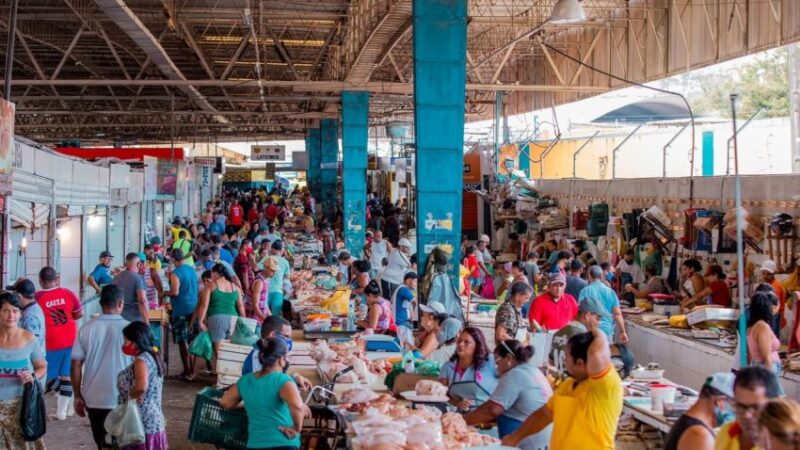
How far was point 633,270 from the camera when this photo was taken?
57.9ft

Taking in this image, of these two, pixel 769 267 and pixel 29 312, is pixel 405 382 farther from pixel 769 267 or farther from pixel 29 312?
pixel 769 267

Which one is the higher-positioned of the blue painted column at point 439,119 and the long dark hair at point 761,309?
the blue painted column at point 439,119

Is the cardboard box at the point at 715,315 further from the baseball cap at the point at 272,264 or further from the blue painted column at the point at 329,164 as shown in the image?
the blue painted column at the point at 329,164

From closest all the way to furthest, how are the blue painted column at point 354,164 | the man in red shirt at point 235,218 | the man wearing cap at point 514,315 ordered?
the man wearing cap at point 514,315 < the blue painted column at point 354,164 < the man in red shirt at point 235,218

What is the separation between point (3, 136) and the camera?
1033 cm

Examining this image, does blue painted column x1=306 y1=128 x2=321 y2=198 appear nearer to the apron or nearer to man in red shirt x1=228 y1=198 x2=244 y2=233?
man in red shirt x1=228 y1=198 x2=244 y2=233

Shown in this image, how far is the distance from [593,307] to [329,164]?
3160 cm

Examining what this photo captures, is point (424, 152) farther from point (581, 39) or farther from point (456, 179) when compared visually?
point (581, 39)

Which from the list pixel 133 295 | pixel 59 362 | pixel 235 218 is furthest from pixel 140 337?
pixel 235 218

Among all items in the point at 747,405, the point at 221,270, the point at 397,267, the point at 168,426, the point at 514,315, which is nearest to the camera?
the point at 747,405

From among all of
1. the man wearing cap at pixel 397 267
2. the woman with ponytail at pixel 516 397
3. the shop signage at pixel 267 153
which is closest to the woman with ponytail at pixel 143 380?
the woman with ponytail at pixel 516 397

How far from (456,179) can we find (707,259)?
4.03 m

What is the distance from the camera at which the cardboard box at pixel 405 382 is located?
26.7 ft

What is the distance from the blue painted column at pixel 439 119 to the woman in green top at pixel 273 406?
8.73 metres
